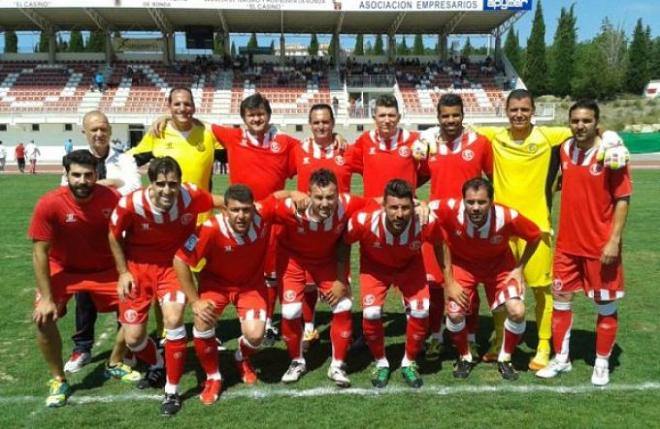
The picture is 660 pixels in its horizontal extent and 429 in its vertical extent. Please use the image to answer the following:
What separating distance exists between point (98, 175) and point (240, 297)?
149 centimetres

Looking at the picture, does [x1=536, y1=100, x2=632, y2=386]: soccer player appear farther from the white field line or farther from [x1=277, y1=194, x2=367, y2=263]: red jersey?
[x1=277, y1=194, x2=367, y2=263]: red jersey

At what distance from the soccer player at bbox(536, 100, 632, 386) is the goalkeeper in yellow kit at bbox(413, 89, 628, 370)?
126 mm

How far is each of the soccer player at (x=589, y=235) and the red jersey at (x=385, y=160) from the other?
113 centimetres

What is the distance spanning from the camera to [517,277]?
419 centimetres

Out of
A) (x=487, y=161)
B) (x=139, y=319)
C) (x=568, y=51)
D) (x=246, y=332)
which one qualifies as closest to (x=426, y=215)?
(x=487, y=161)

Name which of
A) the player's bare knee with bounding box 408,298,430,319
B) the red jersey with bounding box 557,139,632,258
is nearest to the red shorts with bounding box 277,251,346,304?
the player's bare knee with bounding box 408,298,430,319

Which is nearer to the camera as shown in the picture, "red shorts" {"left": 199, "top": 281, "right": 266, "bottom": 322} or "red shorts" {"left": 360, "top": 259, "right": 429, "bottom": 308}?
"red shorts" {"left": 199, "top": 281, "right": 266, "bottom": 322}

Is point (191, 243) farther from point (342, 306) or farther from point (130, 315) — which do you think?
point (342, 306)

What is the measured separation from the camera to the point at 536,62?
190ft

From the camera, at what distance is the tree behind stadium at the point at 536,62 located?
2283 inches

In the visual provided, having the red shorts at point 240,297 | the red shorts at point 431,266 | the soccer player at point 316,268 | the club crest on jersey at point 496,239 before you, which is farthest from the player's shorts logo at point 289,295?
the club crest on jersey at point 496,239

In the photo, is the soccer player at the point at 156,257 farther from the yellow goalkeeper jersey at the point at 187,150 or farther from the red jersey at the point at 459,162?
the red jersey at the point at 459,162

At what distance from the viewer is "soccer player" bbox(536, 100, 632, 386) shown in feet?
13.0

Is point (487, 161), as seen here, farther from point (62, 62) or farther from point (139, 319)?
point (62, 62)
